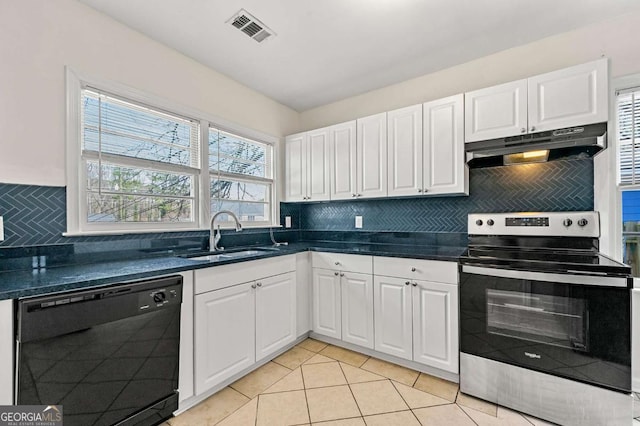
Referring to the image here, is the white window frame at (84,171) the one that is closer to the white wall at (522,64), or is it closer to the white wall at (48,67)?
the white wall at (48,67)

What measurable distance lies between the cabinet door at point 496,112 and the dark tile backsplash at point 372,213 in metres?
0.43

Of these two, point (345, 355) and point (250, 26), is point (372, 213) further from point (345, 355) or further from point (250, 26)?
point (250, 26)

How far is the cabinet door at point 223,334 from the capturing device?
71.9 inches

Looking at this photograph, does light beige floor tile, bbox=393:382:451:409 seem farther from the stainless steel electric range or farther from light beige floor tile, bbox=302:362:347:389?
light beige floor tile, bbox=302:362:347:389

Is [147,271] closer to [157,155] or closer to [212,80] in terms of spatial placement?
[157,155]

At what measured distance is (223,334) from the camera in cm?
196

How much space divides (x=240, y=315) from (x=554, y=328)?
6.63 ft

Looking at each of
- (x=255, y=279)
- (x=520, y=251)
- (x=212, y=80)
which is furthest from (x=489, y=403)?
(x=212, y=80)

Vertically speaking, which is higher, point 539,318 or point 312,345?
point 539,318

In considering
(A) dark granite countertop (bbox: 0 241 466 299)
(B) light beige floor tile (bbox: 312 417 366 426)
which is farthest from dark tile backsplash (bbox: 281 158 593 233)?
(B) light beige floor tile (bbox: 312 417 366 426)

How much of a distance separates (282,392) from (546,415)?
1.63 meters

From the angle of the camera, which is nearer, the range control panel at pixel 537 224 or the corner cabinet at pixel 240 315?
the corner cabinet at pixel 240 315

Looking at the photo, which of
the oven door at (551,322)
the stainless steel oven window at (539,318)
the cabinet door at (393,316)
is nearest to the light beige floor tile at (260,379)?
the cabinet door at (393,316)

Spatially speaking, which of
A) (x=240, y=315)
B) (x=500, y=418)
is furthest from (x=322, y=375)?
(x=500, y=418)
